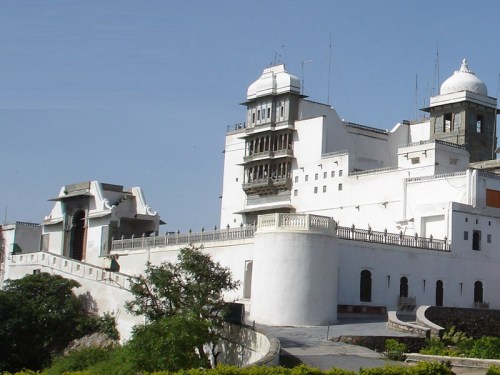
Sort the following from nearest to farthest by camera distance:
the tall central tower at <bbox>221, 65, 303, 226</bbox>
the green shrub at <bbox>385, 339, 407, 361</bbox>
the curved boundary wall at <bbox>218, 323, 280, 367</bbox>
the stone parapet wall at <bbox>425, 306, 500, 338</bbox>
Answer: the green shrub at <bbox>385, 339, 407, 361</bbox>
the curved boundary wall at <bbox>218, 323, 280, 367</bbox>
the stone parapet wall at <bbox>425, 306, 500, 338</bbox>
the tall central tower at <bbox>221, 65, 303, 226</bbox>

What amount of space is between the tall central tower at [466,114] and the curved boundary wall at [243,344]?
34.5 m

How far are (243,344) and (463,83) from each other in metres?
37.3

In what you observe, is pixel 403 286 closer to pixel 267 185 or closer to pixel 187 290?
pixel 187 290

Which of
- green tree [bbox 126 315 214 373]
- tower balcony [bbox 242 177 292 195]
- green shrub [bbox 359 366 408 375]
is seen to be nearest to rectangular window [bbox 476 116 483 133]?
tower balcony [bbox 242 177 292 195]

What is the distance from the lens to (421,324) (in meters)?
36.8

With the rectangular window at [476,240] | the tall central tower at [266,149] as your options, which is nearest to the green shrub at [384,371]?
the rectangular window at [476,240]

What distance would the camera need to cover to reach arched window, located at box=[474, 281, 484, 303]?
48.2 m

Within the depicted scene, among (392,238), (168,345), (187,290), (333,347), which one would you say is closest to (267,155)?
(392,238)

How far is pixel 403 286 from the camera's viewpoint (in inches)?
1754

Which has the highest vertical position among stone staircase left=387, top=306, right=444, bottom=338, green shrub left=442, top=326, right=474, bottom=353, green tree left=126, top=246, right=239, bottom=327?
green tree left=126, top=246, right=239, bottom=327

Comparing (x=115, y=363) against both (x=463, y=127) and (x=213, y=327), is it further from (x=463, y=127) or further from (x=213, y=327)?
(x=463, y=127)

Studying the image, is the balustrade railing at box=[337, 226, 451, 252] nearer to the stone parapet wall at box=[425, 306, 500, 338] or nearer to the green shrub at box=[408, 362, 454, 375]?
the stone parapet wall at box=[425, 306, 500, 338]

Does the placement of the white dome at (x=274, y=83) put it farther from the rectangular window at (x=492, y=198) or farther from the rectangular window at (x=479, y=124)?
the rectangular window at (x=492, y=198)

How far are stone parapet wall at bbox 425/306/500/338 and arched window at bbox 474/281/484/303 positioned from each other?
5007mm
